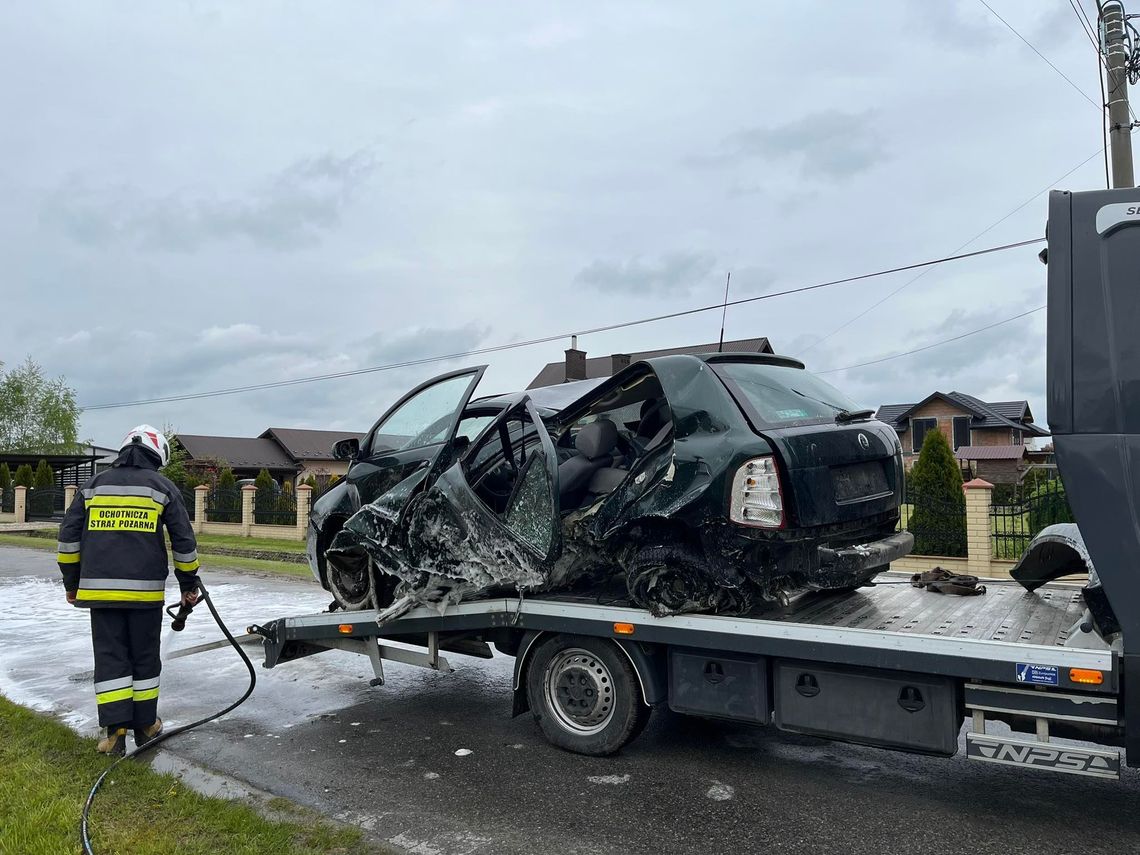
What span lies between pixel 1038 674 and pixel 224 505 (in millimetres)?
25967

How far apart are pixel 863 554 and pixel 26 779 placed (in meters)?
4.52

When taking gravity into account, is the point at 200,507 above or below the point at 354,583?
below

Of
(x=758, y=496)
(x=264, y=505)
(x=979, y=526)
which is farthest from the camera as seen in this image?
(x=264, y=505)

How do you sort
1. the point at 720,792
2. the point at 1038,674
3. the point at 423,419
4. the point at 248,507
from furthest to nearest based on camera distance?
the point at 248,507 → the point at 423,419 → the point at 720,792 → the point at 1038,674

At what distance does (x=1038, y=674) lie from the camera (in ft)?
11.1

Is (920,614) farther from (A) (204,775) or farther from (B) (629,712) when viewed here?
(A) (204,775)

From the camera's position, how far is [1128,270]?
3381 mm

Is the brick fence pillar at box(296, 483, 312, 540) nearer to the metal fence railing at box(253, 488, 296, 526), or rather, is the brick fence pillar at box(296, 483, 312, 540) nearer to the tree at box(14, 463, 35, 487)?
the metal fence railing at box(253, 488, 296, 526)

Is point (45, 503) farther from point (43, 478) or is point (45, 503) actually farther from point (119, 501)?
point (119, 501)

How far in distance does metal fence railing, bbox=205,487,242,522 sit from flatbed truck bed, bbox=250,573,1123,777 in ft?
71.0

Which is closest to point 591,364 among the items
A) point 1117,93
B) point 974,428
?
point 974,428

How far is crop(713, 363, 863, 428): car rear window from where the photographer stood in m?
4.42

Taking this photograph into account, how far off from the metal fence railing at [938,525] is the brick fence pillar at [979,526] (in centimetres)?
42

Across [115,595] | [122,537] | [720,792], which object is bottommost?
[720,792]
